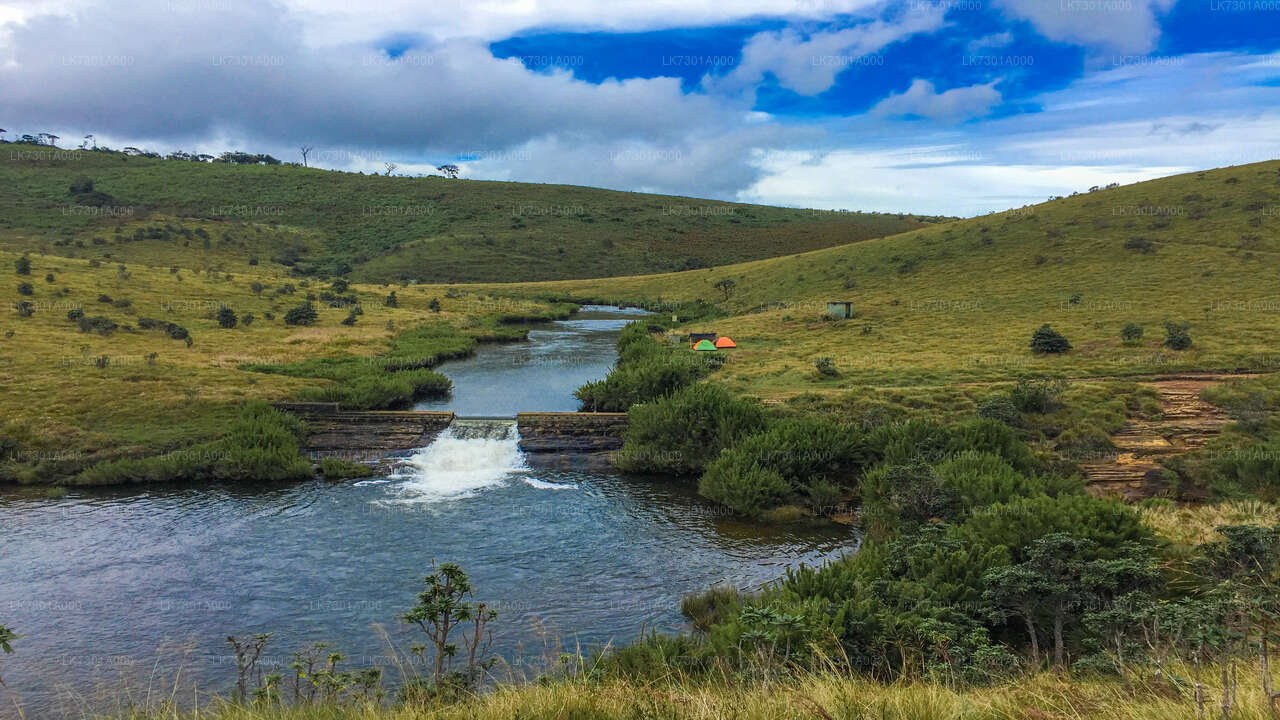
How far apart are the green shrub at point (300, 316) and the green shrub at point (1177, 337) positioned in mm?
52981

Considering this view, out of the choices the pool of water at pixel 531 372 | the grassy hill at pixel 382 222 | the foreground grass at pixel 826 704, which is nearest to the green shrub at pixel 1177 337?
the pool of water at pixel 531 372

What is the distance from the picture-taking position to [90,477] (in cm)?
2328

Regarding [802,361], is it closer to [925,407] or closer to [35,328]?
[925,407]

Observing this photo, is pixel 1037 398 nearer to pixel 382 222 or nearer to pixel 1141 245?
pixel 1141 245

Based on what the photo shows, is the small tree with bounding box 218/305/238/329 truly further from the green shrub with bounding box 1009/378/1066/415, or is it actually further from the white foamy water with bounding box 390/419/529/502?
the green shrub with bounding box 1009/378/1066/415

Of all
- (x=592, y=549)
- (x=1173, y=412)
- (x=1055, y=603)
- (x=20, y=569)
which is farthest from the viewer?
(x=1173, y=412)

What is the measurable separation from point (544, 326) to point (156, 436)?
42646mm

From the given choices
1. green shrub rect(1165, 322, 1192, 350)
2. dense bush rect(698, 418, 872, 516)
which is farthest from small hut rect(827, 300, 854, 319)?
dense bush rect(698, 418, 872, 516)

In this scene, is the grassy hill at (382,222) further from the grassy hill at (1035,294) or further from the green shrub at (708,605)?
the green shrub at (708,605)

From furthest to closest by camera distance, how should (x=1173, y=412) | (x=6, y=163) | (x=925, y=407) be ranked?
(x=6, y=163)
(x=925, y=407)
(x=1173, y=412)

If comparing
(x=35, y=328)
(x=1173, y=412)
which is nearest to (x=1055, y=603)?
(x=1173, y=412)

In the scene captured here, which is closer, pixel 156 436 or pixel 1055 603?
pixel 1055 603

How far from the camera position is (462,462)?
26609 mm

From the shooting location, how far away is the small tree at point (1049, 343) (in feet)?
117
